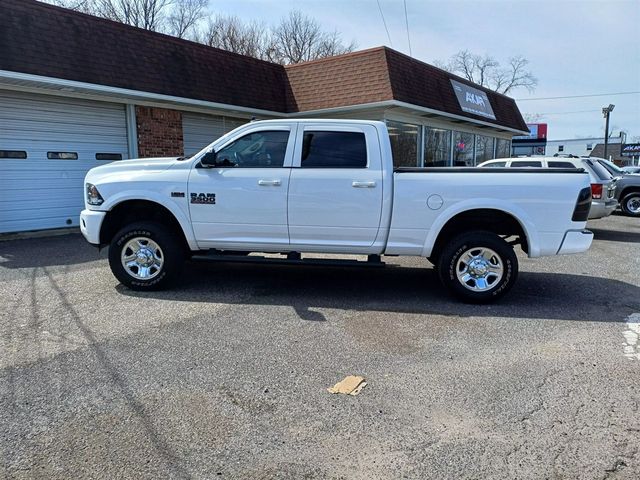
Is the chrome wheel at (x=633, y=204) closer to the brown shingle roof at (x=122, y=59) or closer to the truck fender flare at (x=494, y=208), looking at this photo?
the brown shingle roof at (x=122, y=59)

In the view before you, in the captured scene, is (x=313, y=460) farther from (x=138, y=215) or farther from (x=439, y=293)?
(x=138, y=215)

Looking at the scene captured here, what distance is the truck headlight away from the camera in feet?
19.0

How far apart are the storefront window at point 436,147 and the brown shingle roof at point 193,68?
1051 millimetres

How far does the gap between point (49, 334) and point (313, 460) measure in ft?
10.4

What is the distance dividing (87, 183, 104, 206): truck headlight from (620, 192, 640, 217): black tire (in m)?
15.8

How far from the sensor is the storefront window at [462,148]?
60.9 ft

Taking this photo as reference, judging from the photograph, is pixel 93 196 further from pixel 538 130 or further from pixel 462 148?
pixel 538 130

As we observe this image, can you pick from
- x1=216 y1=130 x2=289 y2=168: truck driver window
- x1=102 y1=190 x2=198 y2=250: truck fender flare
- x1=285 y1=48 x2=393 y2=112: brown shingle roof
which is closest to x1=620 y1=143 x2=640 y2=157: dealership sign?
x1=285 y1=48 x2=393 y2=112: brown shingle roof

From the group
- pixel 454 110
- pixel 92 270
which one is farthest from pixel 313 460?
pixel 454 110

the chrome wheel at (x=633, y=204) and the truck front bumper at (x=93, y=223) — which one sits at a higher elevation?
the truck front bumper at (x=93, y=223)

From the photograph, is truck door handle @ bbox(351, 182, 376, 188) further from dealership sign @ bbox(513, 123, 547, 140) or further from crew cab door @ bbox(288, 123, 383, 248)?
dealership sign @ bbox(513, 123, 547, 140)

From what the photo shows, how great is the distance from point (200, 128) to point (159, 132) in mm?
1330

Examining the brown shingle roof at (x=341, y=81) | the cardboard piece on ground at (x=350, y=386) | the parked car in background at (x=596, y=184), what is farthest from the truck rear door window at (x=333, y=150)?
the brown shingle roof at (x=341, y=81)

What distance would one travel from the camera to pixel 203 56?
41.3 feet
